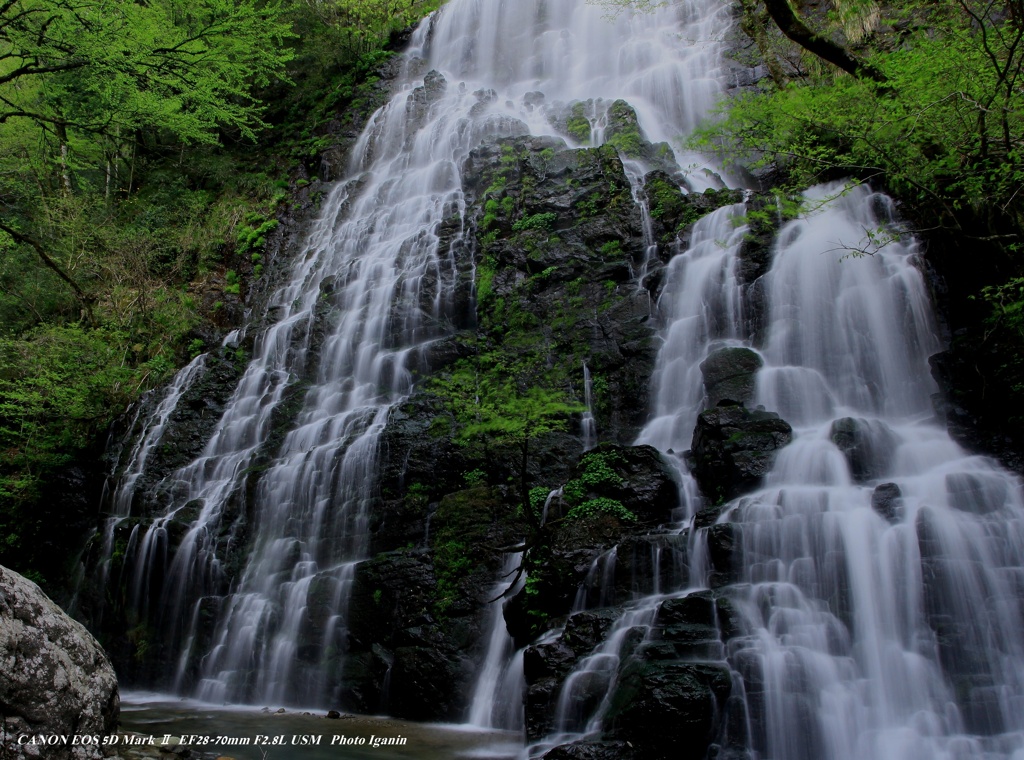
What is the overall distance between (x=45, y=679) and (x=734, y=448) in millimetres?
8366

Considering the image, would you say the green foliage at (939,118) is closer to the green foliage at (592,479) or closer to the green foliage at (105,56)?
the green foliage at (592,479)

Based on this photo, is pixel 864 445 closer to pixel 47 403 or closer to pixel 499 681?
pixel 499 681

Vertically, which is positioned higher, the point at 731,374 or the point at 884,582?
the point at 731,374

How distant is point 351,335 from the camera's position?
16.8m

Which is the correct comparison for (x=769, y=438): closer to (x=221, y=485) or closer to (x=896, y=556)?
(x=896, y=556)

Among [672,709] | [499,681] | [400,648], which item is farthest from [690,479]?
[400,648]

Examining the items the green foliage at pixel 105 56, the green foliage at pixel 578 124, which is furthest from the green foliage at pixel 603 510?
the green foliage at pixel 578 124

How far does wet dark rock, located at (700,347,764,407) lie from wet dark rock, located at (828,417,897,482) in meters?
1.90

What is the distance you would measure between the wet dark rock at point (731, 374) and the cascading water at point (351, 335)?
256 inches

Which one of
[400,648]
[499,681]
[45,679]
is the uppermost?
[400,648]

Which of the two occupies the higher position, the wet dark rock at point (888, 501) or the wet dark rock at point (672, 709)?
the wet dark rock at point (888, 501)

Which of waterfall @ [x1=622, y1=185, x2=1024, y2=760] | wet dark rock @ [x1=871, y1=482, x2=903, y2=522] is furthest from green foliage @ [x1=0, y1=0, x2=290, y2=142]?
wet dark rock @ [x1=871, y1=482, x2=903, y2=522]

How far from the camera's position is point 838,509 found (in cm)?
795

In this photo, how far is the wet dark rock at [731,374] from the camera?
37.1 feet
